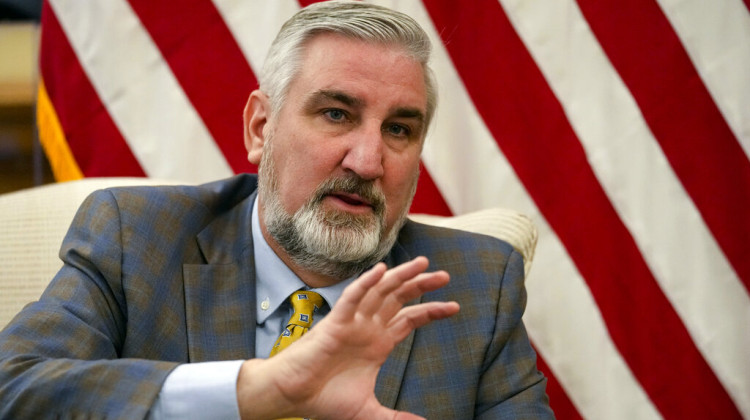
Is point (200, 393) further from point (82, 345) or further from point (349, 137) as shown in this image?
point (349, 137)

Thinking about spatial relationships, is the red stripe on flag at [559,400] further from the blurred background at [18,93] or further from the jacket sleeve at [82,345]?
the blurred background at [18,93]

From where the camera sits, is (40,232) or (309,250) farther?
(40,232)

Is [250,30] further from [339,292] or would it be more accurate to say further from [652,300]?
[652,300]

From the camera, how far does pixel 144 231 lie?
5.55 ft

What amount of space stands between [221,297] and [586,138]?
1329 millimetres

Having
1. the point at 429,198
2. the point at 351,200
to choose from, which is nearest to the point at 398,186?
the point at 351,200

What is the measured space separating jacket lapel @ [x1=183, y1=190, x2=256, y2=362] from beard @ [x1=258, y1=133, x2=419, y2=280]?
108mm

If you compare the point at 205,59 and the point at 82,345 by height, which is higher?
the point at 205,59

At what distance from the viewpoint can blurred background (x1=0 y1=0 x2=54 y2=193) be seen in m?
3.19

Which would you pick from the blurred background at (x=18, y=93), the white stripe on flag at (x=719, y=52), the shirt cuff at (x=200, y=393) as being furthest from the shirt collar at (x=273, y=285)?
the blurred background at (x=18, y=93)

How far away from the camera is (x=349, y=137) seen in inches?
66.4

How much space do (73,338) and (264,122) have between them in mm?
668

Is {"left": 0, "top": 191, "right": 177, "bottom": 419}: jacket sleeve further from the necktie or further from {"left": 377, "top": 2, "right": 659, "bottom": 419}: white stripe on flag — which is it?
{"left": 377, "top": 2, "right": 659, "bottom": 419}: white stripe on flag

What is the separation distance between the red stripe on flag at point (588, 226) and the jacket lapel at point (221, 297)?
1.09 m
